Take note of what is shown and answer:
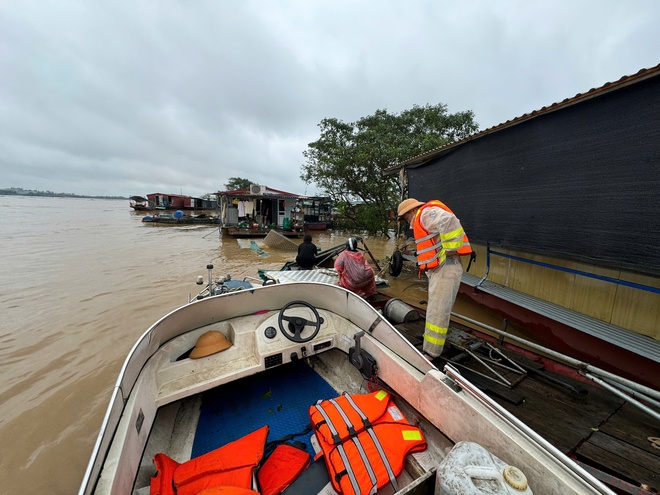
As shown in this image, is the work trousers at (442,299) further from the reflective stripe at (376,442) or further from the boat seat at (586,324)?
the boat seat at (586,324)

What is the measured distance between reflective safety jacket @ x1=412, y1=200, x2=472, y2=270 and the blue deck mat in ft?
5.63

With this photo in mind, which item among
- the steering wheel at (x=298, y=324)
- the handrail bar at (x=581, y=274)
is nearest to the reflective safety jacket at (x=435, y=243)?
the steering wheel at (x=298, y=324)

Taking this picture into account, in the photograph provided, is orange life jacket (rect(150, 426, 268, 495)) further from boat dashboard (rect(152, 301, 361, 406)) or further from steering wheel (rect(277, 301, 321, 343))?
steering wheel (rect(277, 301, 321, 343))

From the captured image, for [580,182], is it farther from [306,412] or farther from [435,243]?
[306,412]

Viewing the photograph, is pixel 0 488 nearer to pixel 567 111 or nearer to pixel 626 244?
pixel 626 244

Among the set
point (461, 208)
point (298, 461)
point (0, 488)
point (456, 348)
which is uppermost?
point (461, 208)

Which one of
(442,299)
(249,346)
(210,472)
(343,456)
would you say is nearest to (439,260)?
(442,299)

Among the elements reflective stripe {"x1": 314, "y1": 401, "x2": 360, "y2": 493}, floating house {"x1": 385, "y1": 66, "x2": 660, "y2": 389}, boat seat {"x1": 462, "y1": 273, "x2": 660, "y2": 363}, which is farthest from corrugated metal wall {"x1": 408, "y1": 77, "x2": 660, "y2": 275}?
reflective stripe {"x1": 314, "y1": 401, "x2": 360, "y2": 493}

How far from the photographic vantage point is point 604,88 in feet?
9.04

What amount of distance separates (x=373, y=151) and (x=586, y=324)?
1182 cm

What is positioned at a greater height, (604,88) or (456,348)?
(604,88)

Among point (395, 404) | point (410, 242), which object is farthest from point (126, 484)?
point (410, 242)

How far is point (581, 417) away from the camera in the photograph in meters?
1.90

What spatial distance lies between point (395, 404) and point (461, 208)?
4.09 meters
